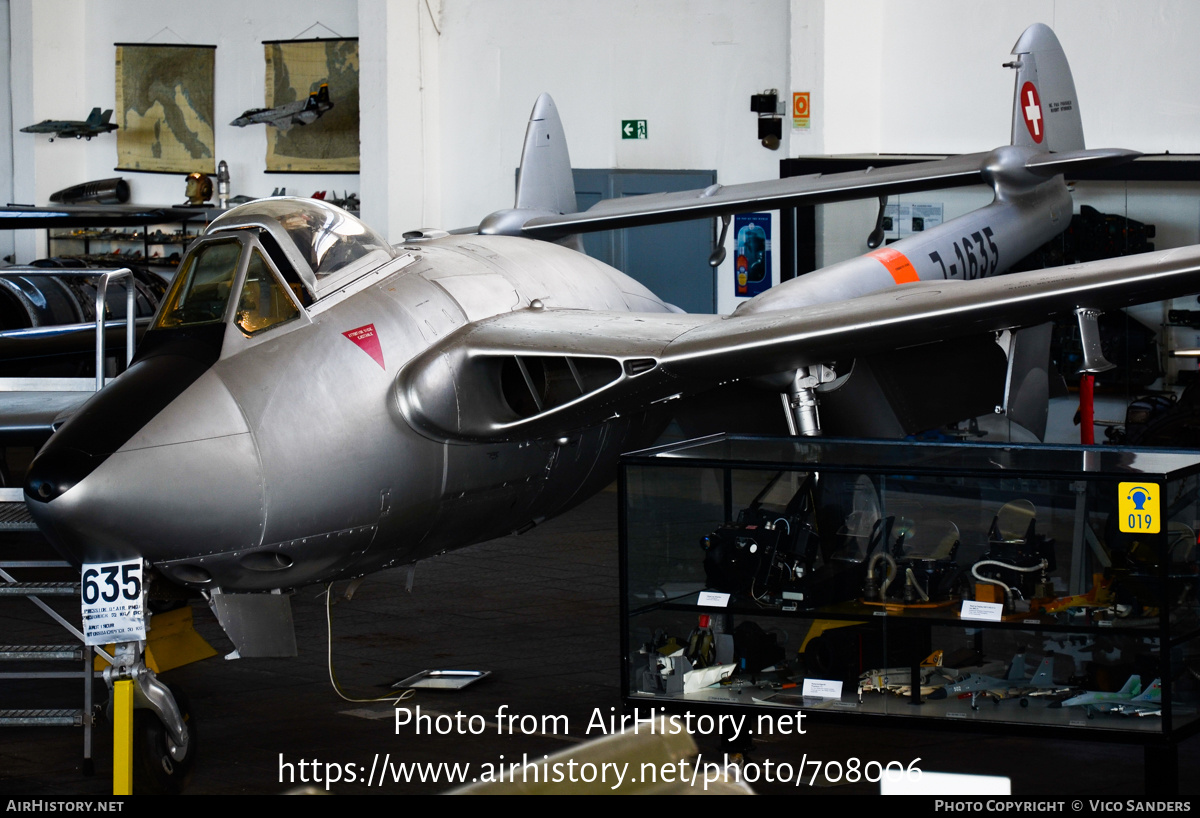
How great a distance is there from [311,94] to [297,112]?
323mm

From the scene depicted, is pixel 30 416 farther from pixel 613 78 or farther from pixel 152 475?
pixel 613 78

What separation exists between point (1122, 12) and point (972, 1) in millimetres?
1525

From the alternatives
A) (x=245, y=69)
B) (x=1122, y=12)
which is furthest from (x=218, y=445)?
(x=245, y=69)

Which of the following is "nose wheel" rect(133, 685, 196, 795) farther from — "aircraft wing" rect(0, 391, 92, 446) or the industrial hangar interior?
"aircraft wing" rect(0, 391, 92, 446)

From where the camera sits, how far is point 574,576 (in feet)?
33.4

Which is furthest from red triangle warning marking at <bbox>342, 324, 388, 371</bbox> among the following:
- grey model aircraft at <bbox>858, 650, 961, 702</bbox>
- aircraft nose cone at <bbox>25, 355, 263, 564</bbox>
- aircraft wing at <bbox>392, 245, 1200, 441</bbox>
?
grey model aircraft at <bbox>858, 650, 961, 702</bbox>

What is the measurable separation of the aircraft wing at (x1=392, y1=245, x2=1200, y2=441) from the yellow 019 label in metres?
1.53

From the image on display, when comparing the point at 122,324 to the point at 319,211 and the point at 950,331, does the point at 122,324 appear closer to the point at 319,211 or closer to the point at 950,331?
the point at 319,211

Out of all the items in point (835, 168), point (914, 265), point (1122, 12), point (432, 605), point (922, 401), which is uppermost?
point (1122, 12)

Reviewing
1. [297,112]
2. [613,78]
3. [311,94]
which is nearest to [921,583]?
[613,78]

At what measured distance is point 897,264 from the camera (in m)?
9.05

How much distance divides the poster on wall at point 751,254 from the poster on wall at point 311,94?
18.9 feet

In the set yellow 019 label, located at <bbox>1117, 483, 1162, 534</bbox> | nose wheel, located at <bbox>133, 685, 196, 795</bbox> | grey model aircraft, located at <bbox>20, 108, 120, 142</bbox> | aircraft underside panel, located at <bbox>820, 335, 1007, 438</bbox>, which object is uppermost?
grey model aircraft, located at <bbox>20, 108, 120, 142</bbox>

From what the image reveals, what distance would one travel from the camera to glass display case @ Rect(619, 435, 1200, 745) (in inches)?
199
